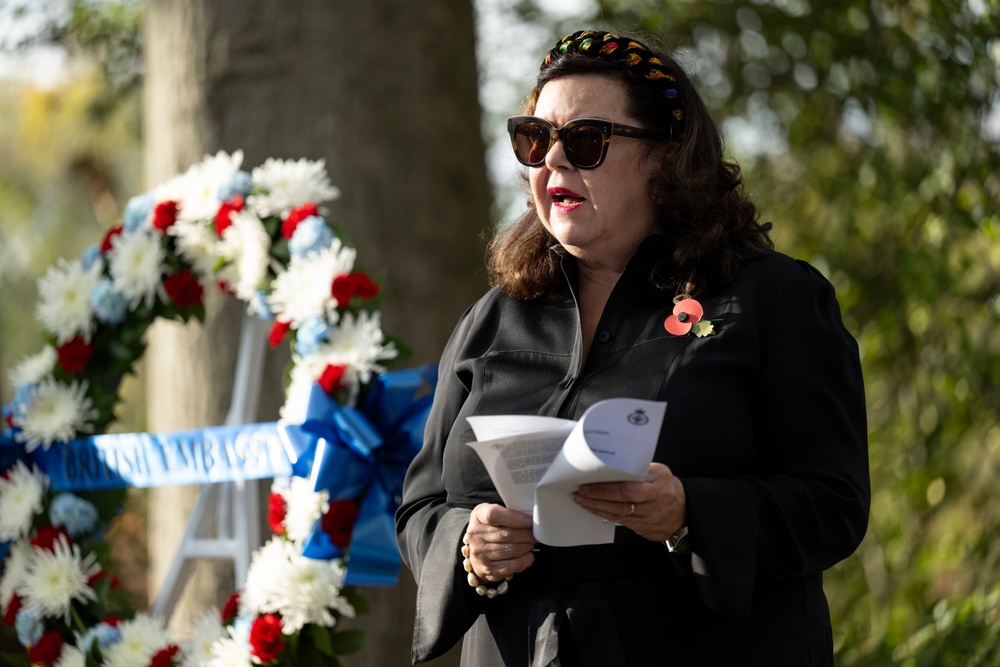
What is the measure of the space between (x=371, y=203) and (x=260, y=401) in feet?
3.36

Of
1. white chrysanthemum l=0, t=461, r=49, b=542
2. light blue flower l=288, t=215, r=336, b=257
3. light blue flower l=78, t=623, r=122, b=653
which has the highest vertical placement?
light blue flower l=288, t=215, r=336, b=257

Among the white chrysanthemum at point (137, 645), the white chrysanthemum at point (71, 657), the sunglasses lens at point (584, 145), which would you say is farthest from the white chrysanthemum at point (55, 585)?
the sunglasses lens at point (584, 145)

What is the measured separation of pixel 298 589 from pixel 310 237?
1.22 m

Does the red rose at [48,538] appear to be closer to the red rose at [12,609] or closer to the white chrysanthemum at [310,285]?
the red rose at [12,609]

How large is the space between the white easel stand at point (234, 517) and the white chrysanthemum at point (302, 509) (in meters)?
0.47

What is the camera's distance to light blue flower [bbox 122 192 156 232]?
15.7 ft

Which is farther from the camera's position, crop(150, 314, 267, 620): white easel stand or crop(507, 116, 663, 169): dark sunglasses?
crop(150, 314, 267, 620): white easel stand

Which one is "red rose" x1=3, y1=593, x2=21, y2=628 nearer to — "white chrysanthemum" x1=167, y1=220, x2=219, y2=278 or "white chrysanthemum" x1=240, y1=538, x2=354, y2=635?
"white chrysanthemum" x1=240, y1=538, x2=354, y2=635

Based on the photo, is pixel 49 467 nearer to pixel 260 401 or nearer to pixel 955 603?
pixel 260 401

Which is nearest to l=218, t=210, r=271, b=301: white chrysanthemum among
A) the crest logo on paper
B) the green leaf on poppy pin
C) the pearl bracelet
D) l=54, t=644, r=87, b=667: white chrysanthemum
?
l=54, t=644, r=87, b=667: white chrysanthemum

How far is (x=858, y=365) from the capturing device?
2.41 meters

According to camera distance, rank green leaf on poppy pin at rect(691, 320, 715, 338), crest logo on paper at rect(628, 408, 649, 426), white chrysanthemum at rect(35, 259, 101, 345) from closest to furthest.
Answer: crest logo on paper at rect(628, 408, 649, 426)
green leaf on poppy pin at rect(691, 320, 715, 338)
white chrysanthemum at rect(35, 259, 101, 345)

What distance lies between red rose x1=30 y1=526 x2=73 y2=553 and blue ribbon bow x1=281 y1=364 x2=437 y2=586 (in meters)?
1.22

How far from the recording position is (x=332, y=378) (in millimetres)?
3936
